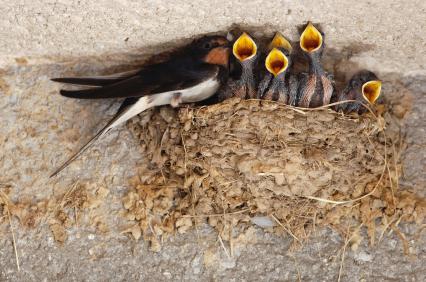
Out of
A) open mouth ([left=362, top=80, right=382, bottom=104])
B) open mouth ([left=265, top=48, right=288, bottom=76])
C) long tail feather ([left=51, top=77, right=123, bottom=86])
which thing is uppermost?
long tail feather ([left=51, top=77, right=123, bottom=86])

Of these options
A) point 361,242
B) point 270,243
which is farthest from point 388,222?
point 270,243

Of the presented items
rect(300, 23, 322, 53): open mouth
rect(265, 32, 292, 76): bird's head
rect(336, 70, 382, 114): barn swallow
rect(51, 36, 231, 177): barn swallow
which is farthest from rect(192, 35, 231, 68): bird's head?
rect(336, 70, 382, 114): barn swallow

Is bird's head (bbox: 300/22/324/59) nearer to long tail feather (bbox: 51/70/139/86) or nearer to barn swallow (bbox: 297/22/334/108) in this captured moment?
barn swallow (bbox: 297/22/334/108)

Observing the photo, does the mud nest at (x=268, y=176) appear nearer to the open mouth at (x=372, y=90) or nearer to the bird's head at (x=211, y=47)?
the open mouth at (x=372, y=90)

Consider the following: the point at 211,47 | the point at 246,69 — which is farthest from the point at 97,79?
the point at 246,69

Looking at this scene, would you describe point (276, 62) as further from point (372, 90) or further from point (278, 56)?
point (372, 90)
